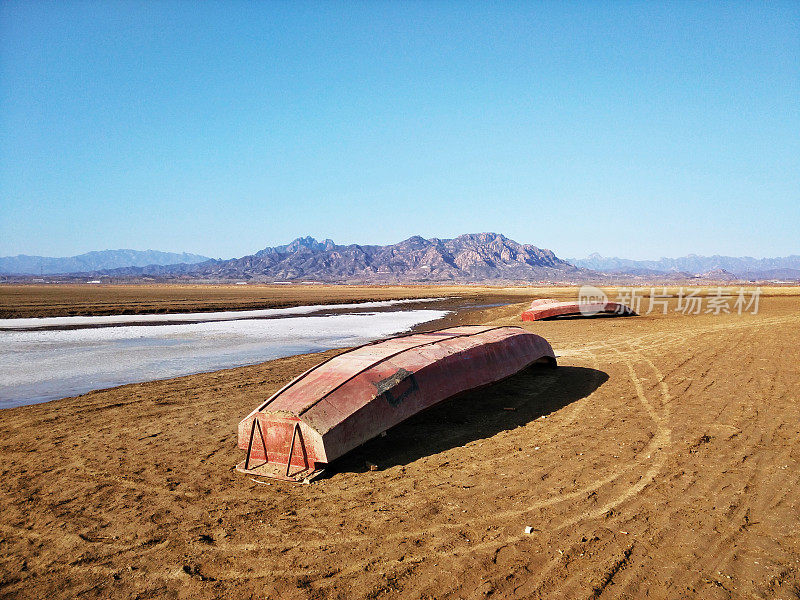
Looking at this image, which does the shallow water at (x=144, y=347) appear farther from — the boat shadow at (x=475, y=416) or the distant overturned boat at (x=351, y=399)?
the boat shadow at (x=475, y=416)

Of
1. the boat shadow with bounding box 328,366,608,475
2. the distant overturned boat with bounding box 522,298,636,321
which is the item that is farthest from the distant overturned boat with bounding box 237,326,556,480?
the distant overturned boat with bounding box 522,298,636,321

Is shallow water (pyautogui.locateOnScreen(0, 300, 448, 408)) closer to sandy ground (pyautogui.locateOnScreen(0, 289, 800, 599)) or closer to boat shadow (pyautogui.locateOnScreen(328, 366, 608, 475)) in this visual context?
sandy ground (pyautogui.locateOnScreen(0, 289, 800, 599))

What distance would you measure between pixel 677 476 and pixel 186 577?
14.7 feet

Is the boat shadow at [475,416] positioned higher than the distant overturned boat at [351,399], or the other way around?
the distant overturned boat at [351,399]

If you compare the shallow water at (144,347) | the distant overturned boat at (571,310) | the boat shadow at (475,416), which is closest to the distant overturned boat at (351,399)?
the boat shadow at (475,416)

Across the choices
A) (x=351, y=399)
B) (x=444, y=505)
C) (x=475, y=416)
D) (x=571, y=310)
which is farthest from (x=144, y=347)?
(x=571, y=310)

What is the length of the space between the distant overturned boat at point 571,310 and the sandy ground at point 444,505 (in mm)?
13946

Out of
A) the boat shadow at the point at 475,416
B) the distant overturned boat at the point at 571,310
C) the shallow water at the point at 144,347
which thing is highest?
the distant overturned boat at the point at 571,310

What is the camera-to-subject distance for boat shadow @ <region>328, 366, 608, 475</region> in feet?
20.0

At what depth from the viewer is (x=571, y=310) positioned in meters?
22.7

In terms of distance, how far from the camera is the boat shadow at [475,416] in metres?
6.09

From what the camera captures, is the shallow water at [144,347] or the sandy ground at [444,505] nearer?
the sandy ground at [444,505]

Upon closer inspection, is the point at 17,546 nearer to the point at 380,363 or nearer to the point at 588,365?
the point at 380,363

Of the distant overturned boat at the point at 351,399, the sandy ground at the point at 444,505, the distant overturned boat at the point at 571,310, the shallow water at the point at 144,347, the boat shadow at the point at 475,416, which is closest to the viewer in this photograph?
the sandy ground at the point at 444,505
